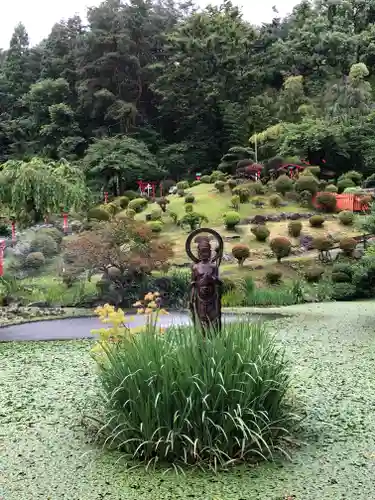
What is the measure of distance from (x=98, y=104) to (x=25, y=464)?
2885cm

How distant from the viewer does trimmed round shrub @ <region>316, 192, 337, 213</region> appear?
1773 centimetres

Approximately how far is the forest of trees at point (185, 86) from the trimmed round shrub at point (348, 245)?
11.8m

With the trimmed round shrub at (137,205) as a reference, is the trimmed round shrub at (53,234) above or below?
below

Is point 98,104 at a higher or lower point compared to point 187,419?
higher

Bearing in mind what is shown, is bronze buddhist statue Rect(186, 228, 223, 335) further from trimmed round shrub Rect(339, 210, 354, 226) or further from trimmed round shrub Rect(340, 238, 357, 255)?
trimmed round shrub Rect(339, 210, 354, 226)

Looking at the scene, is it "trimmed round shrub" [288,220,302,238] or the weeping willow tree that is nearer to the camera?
the weeping willow tree

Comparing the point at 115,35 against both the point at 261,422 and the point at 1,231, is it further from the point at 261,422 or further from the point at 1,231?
the point at 261,422

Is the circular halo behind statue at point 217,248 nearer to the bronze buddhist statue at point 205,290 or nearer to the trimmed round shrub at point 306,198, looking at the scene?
the bronze buddhist statue at point 205,290

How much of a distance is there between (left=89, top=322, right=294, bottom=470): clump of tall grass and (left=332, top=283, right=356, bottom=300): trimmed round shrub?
813cm

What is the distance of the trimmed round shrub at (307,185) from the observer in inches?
734

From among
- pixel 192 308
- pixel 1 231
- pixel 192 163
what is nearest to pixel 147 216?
pixel 1 231

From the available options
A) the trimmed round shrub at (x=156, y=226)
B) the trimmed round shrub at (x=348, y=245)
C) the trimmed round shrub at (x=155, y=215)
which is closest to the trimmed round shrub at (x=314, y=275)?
the trimmed round shrub at (x=348, y=245)

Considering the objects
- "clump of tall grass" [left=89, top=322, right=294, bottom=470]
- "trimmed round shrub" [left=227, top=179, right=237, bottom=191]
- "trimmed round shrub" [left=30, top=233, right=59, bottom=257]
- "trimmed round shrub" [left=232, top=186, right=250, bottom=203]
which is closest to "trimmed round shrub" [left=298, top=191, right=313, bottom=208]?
"trimmed round shrub" [left=232, top=186, right=250, bottom=203]

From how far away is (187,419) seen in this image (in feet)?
11.6
